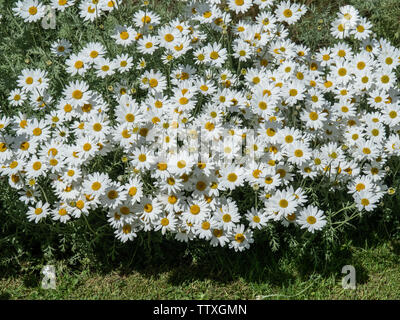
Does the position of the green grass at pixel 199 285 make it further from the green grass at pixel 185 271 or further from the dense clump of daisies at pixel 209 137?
the dense clump of daisies at pixel 209 137

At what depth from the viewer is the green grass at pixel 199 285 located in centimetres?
351

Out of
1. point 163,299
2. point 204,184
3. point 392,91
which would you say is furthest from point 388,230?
point 163,299

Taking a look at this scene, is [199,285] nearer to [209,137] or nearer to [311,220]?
[311,220]

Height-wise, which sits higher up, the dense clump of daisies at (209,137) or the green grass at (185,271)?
the dense clump of daisies at (209,137)

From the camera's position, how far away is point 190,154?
331 cm

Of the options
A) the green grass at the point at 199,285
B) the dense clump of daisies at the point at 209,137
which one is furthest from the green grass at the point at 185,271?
the dense clump of daisies at the point at 209,137

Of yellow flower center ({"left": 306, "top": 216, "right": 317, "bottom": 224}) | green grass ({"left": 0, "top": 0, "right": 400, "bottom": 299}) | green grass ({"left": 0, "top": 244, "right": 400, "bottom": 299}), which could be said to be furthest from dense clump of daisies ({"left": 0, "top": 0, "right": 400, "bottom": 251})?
green grass ({"left": 0, "top": 244, "right": 400, "bottom": 299})

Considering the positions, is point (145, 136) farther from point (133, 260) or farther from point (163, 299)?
point (163, 299)

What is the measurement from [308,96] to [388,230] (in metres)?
1.39

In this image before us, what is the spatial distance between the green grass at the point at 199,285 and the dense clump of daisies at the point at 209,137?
0.45 metres

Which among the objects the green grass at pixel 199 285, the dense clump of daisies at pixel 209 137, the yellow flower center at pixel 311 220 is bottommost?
the green grass at pixel 199 285

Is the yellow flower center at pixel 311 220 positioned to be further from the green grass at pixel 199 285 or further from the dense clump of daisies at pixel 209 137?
the green grass at pixel 199 285

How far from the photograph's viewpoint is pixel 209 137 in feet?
11.2

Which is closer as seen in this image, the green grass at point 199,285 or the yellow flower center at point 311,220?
the yellow flower center at point 311,220
